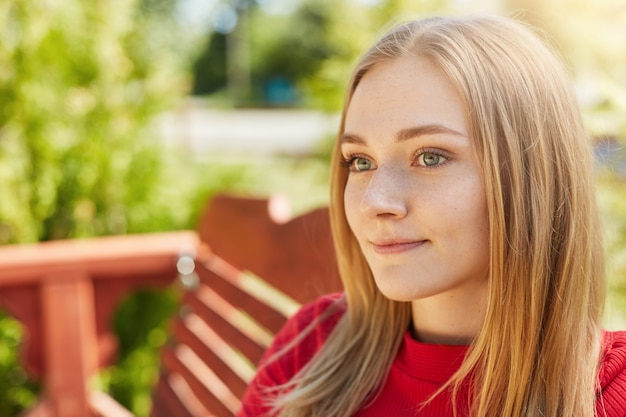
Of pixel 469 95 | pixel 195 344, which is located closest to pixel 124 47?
pixel 195 344

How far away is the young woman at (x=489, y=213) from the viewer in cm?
127

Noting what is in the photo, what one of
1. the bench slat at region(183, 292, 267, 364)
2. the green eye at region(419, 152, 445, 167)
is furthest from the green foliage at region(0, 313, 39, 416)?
the green eye at region(419, 152, 445, 167)

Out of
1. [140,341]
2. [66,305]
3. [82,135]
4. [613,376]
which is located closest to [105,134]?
[82,135]

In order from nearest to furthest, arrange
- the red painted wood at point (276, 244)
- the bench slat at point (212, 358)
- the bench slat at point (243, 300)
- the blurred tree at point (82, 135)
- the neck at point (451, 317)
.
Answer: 1. the neck at point (451, 317)
2. the red painted wood at point (276, 244)
3. the bench slat at point (243, 300)
4. the bench slat at point (212, 358)
5. the blurred tree at point (82, 135)

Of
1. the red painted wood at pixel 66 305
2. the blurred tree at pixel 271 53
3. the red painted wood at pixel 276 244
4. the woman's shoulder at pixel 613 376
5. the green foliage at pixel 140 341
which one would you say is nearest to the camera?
the woman's shoulder at pixel 613 376

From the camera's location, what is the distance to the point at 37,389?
3.92m

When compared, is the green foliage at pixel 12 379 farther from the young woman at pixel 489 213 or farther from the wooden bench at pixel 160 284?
the young woman at pixel 489 213

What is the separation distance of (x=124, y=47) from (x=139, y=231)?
3.44 ft

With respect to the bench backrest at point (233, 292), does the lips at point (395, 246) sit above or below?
above

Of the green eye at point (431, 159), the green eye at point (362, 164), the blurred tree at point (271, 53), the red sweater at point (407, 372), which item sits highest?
the blurred tree at point (271, 53)

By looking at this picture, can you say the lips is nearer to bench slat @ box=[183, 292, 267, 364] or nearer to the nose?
the nose

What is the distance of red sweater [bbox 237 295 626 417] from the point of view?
4.25 feet

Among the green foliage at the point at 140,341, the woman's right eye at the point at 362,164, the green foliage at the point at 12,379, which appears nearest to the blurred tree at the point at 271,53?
the green foliage at the point at 140,341

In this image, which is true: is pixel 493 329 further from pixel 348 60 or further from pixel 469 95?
pixel 348 60
